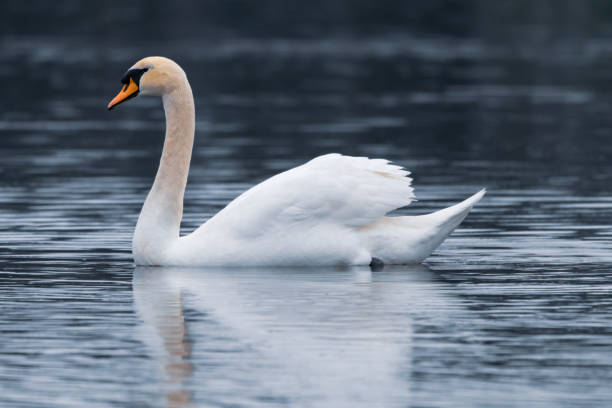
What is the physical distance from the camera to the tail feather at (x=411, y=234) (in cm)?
1327

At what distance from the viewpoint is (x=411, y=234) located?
527 inches

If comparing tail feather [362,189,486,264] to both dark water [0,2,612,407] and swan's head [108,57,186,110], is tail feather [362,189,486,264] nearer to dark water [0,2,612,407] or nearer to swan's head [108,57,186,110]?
dark water [0,2,612,407]

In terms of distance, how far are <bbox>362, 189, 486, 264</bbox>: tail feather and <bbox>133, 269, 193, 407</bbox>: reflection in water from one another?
1810 millimetres

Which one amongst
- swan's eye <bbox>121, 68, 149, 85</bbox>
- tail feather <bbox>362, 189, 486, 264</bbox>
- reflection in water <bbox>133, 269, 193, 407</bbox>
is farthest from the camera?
swan's eye <bbox>121, 68, 149, 85</bbox>

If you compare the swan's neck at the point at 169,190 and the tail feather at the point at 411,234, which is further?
the swan's neck at the point at 169,190

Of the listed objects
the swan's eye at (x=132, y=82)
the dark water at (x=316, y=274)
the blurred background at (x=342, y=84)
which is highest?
the swan's eye at (x=132, y=82)

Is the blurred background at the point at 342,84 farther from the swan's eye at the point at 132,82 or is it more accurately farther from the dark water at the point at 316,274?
the swan's eye at the point at 132,82

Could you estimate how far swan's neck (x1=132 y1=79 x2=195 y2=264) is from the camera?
1368 cm

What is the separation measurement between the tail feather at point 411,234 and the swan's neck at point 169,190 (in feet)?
5.54

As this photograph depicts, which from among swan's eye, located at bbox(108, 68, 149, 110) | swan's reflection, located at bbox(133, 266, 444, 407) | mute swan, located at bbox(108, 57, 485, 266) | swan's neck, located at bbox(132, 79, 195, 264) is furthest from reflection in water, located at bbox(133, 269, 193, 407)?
swan's eye, located at bbox(108, 68, 149, 110)

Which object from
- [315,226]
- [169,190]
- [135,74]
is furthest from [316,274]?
[135,74]

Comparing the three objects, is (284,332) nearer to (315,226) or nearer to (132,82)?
(315,226)

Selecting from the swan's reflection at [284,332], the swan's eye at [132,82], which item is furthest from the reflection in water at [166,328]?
the swan's eye at [132,82]

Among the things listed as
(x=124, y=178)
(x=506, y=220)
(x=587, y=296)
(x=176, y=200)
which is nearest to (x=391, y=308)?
(x=587, y=296)
